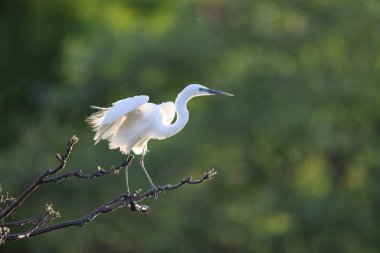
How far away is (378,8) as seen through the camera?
1123 centimetres

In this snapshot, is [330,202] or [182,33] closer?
[330,202]

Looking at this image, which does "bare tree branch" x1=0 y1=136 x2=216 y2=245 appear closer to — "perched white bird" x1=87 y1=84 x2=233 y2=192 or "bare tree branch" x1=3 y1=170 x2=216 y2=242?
"bare tree branch" x1=3 y1=170 x2=216 y2=242

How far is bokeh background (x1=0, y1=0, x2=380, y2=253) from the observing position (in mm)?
10133

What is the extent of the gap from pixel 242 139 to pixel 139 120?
21.6 ft

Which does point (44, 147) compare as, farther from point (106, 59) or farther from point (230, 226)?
point (230, 226)

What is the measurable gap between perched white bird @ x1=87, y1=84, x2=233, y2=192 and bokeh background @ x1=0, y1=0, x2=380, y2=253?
5691 mm

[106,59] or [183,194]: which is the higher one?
[106,59]

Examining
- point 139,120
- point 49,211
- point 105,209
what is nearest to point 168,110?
point 139,120

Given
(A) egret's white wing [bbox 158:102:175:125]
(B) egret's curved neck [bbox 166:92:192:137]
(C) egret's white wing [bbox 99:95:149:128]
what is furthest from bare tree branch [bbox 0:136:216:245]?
(A) egret's white wing [bbox 158:102:175:125]

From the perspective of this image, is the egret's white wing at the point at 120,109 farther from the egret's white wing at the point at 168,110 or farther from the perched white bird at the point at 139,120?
the egret's white wing at the point at 168,110

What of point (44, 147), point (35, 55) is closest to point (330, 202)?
point (44, 147)

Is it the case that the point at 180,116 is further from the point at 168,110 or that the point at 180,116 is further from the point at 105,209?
the point at 105,209

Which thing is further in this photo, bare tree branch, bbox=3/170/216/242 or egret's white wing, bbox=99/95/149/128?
egret's white wing, bbox=99/95/149/128

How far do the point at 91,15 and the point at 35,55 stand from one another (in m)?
2.21
